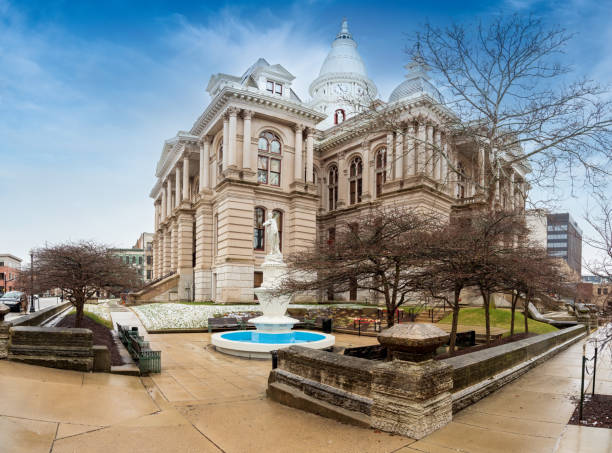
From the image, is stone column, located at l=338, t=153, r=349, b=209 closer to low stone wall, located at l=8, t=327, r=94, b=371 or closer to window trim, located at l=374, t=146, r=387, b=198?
window trim, located at l=374, t=146, r=387, b=198

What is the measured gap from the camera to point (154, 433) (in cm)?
600

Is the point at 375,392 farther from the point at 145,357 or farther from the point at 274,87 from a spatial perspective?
the point at 274,87

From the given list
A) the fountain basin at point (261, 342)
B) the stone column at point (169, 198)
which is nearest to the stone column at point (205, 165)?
the stone column at point (169, 198)

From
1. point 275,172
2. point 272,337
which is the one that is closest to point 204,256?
point 275,172

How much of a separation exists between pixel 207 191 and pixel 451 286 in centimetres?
3200

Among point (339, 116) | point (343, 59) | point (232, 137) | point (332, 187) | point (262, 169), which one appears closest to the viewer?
point (232, 137)

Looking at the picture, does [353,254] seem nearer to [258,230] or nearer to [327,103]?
[258,230]

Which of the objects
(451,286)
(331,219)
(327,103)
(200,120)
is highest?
(327,103)

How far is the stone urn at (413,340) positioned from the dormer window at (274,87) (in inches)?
1477

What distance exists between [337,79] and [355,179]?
22157 mm

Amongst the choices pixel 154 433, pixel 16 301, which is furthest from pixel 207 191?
pixel 154 433

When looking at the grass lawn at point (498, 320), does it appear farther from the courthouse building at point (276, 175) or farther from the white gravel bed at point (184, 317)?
the white gravel bed at point (184, 317)

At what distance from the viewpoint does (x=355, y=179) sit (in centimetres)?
4438

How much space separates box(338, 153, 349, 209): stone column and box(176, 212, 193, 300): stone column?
55.7ft
